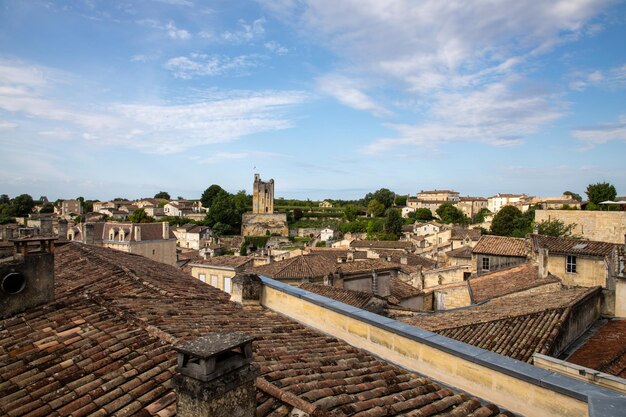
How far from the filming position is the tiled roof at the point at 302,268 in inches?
1006

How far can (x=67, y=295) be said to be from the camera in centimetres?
759

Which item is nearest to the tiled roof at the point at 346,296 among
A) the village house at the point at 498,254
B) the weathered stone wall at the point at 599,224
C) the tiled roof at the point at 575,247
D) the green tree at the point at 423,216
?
the tiled roof at the point at 575,247

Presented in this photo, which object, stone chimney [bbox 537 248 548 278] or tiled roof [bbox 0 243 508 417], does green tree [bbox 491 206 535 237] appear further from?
tiled roof [bbox 0 243 508 417]

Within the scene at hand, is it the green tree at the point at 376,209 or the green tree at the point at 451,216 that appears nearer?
the green tree at the point at 451,216

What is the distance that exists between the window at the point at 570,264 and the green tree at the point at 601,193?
1911 inches

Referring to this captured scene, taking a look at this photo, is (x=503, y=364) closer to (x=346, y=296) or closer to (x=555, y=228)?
(x=346, y=296)

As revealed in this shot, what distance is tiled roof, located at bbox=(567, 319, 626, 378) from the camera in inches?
351

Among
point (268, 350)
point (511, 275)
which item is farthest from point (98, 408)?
point (511, 275)

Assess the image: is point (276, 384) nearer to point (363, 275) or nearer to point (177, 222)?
point (363, 275)

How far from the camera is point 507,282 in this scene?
21859 mm

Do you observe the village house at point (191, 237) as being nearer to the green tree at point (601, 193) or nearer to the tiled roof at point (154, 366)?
the green tree at point (601, 193)

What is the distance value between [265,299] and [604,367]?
722 centimetres

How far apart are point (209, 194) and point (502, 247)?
108 m

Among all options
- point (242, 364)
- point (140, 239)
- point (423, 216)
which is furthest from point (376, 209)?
point (242, 364)
